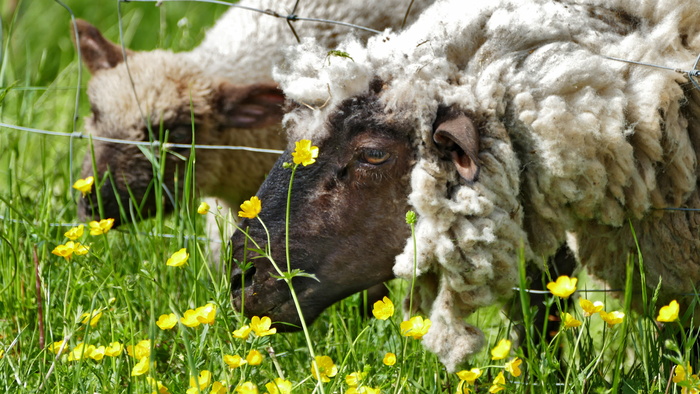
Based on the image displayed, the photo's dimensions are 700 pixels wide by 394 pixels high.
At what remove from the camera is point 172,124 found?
11.8ft

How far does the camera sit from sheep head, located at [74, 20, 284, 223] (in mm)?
3576

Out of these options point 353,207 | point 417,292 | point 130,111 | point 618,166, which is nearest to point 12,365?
point 353,207

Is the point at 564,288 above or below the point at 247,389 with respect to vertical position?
above

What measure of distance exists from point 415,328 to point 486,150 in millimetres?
468

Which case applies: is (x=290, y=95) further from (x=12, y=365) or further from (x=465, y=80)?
(x=12, y=365)

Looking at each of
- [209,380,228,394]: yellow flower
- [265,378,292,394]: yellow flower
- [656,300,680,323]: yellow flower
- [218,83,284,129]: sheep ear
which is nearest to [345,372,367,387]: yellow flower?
[265,378,292,394]: yellow flower

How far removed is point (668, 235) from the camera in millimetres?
2119

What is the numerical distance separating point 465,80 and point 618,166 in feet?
1.37

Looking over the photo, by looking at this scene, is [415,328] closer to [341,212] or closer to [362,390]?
[362,390]

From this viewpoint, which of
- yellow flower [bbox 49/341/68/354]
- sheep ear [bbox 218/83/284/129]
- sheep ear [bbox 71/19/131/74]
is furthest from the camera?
sheep ear [bbox 71/19/131/74]

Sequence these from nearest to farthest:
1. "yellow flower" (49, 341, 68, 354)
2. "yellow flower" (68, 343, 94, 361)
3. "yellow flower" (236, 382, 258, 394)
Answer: "yellow flower" (236, 382, 258, 394), "yellow flower" (68, 343, 94, 361), "yellow flower" (49, 341, 68, 354)

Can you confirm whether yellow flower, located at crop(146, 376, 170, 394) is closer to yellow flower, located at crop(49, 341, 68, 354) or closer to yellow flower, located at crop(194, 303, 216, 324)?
yellow flower, located at crop(194, 303, 216, 324)

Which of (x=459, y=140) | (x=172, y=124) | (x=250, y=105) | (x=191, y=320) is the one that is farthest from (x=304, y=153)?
(x=172, y=124)

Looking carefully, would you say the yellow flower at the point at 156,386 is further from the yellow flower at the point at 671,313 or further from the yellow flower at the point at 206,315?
the yellow flower at the point at 671,313
